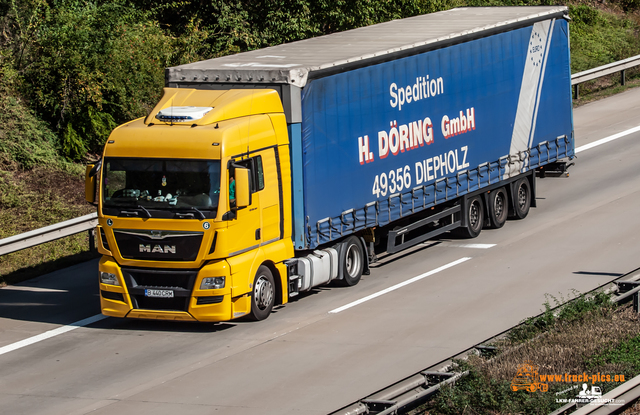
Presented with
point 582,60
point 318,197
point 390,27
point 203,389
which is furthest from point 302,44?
point 582,60

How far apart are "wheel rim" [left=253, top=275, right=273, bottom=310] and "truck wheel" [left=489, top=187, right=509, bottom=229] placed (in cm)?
709

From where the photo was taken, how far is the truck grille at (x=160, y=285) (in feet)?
44.0

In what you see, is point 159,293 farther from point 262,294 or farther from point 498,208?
point 498,208

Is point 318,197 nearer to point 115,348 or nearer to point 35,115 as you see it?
point 115,348

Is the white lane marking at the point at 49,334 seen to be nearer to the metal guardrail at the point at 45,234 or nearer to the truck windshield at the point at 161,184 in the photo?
the truck windshield at the point at 161,184

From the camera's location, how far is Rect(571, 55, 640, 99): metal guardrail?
31359mm

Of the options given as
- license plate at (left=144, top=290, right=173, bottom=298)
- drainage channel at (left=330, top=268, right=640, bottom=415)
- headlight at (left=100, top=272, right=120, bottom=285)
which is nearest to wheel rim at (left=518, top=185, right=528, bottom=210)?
license plate at (left=144, top=290, right=173, bottom=298)

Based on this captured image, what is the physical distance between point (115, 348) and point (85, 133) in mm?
11538

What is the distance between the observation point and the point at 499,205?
2012 centimetres

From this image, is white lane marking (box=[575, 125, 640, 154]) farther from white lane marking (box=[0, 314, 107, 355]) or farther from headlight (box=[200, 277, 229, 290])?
white lane marking (box=[0, 314, 107, 355])

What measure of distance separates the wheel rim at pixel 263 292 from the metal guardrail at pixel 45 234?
5.49 m

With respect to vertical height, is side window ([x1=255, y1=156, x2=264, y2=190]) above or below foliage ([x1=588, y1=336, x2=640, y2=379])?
above

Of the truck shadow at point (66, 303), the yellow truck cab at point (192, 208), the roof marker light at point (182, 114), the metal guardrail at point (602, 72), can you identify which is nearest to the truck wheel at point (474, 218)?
the yellow truck cab at point (192, 208)

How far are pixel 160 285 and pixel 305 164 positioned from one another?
2.96 m
